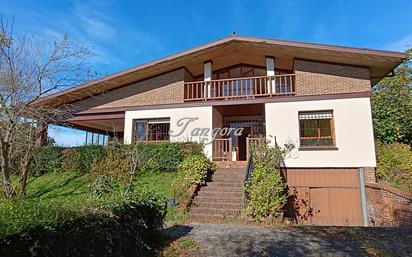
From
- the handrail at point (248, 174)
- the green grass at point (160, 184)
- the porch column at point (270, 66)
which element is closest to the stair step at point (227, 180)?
the handrail at point (248, 174)

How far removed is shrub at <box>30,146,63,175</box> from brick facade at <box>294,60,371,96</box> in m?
13.2

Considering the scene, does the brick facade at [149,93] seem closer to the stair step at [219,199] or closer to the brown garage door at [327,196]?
the stair step at [219,199]

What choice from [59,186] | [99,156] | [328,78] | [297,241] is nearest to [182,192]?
[297,241]

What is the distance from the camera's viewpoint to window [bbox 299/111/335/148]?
14.2 meters

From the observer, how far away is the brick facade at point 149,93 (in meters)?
16.9

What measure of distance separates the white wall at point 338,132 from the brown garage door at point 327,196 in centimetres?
46

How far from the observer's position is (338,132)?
1388 centimetres

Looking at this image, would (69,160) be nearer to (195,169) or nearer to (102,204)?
(195,169)

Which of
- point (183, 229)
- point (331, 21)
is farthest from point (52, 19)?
point (331, 21)

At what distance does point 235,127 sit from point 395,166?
8251 millimetres

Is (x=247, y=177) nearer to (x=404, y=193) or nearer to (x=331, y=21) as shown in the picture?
(x=404, y=193)

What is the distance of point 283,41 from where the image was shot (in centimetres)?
1421

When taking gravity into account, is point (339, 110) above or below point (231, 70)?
below

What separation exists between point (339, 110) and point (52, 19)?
43.8 ft
